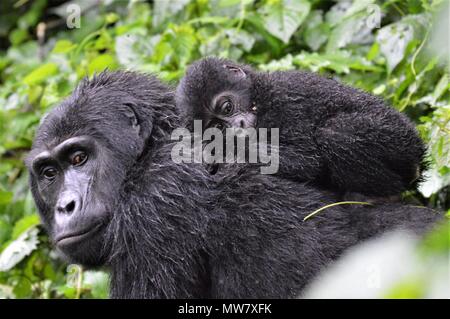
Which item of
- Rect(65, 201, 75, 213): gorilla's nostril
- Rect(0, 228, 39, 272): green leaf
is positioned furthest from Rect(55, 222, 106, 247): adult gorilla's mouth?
Rect(0, 228, 39, 272): green leaf

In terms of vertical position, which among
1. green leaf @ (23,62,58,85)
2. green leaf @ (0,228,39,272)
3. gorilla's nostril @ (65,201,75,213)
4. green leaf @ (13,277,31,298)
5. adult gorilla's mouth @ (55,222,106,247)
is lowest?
green leaf @ (13,277,31,298)

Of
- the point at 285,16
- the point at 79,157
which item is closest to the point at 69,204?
the point at 79,157

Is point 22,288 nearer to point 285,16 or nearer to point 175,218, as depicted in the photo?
point 175,218

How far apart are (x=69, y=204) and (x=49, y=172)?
0.34m

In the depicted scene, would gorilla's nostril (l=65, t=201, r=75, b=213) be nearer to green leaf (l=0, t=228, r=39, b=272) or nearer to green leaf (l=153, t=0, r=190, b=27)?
green leaf (l=0, t=228, r=39, b=272)

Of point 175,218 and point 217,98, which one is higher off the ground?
point 217,98

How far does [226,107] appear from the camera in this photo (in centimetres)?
369

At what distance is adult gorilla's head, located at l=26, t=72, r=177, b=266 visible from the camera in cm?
318

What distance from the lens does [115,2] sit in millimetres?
7508

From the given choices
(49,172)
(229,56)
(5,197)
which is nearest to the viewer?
(49,172)

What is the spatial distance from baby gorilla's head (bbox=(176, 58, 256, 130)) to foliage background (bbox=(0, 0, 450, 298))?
1.02m

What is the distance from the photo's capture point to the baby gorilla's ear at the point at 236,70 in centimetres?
381
